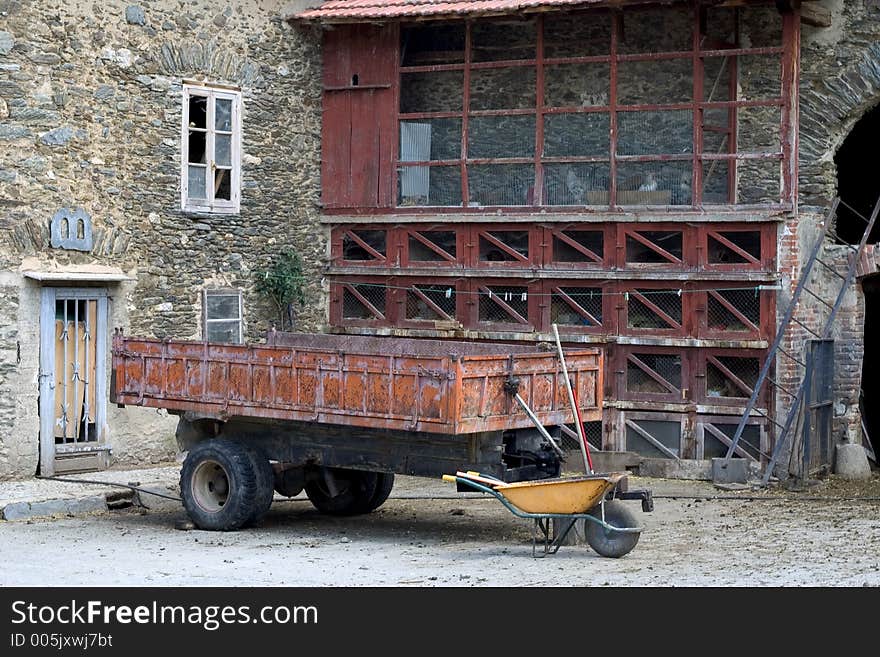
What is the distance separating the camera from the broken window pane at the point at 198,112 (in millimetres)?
18234

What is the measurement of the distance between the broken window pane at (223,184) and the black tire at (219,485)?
5.46 m

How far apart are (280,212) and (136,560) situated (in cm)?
817

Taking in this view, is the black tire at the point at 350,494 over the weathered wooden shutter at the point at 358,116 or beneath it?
beneath

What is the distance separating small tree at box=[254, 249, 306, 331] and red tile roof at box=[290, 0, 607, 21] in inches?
125

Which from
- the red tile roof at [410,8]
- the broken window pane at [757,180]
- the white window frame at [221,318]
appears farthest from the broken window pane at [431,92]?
the broken window pane at [757,180]

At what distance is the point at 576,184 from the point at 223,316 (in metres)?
4.82

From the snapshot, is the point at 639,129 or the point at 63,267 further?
the point at 639,129

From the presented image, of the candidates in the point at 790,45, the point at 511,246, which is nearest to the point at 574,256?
the point at 511,246

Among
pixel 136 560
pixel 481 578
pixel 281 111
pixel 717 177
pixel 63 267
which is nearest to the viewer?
pixel 481 578

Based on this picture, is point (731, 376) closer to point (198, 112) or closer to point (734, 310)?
point (734, 310)

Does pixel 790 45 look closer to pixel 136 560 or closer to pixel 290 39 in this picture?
→ pixel 290 39

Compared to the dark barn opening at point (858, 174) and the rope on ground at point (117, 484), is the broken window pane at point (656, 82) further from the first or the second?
the rope on ground at point (117, 484)

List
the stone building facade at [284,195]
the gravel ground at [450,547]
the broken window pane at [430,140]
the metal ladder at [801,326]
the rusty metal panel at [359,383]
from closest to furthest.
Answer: the gravel ground at [450,547], the rusty metal panel at [359,383], the stone building facade at [284,195], the metal ladder at [801,326], the broken window pane at [430,140]

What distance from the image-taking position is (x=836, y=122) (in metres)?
17.2
